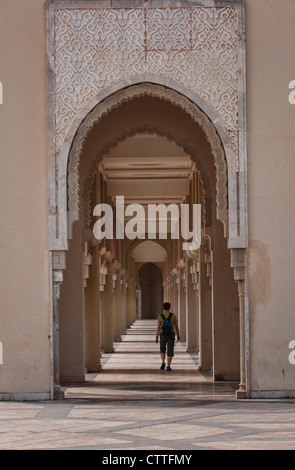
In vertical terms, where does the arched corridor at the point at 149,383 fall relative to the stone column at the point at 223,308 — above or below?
below

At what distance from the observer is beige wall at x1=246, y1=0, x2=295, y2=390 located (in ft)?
31.9

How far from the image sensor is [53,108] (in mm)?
9875

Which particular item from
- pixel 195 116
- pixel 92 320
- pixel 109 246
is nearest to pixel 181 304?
pixel 109 246

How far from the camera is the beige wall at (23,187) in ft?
32.1

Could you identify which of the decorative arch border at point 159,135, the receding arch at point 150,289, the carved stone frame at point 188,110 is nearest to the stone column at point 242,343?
the carved stone frame at point 188,110

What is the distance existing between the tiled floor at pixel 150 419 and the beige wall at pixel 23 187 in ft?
2.84

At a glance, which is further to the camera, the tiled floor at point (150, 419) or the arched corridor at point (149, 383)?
the arched corridor at point (149, 383)

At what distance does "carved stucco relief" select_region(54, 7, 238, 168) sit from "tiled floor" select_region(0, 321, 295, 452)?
2.92 meters

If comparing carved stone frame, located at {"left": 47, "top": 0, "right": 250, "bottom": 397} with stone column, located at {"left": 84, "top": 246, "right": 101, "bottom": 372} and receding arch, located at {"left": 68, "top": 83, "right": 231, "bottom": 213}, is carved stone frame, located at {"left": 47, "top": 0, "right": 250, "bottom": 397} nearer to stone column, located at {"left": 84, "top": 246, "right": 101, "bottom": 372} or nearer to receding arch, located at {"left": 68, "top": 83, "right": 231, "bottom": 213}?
receding arch, located at {"left": 68, "top": 83, "right": 231, "bottom": 213}

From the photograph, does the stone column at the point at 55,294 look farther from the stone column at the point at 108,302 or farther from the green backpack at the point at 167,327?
the stone column at the point at 108,302

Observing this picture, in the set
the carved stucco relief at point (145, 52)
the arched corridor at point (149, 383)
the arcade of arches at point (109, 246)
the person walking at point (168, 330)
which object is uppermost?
the carved stucco relief at point (145, 52)

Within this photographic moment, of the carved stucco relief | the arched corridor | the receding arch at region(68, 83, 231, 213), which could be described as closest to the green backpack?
Result: the arched corridor

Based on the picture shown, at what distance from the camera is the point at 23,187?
991cm
